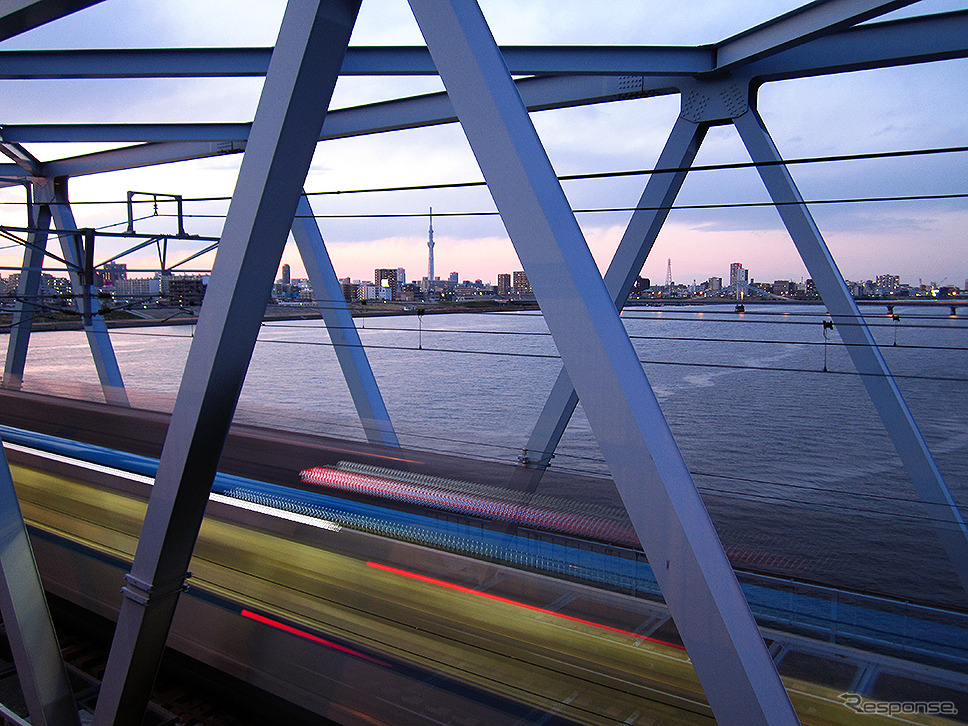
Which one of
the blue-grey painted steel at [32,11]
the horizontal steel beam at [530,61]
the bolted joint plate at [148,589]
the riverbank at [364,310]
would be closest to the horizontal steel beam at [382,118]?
the horizontal steel beam at [530,61]

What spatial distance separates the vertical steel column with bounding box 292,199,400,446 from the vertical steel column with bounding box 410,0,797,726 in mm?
5679

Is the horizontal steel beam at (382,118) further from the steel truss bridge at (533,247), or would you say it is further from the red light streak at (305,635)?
the red light streak at (305,635)

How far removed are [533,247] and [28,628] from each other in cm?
390

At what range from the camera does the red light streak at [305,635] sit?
3.56 metres

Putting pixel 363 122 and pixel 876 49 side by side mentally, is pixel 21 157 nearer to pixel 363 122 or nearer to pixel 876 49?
pixel 363 122

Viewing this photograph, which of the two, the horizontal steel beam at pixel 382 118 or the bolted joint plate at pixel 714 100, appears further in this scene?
the horizontal steel beam at pixel 382 118

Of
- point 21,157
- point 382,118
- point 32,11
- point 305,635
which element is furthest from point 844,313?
point 21,157

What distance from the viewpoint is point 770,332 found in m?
44.1

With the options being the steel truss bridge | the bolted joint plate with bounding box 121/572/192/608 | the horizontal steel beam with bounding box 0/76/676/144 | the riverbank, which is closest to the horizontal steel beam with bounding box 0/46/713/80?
the steel truss bridge

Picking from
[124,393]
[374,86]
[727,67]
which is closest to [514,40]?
[727,67]

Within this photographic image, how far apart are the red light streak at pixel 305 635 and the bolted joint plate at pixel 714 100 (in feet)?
14.5

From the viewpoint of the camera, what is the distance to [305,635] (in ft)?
12.8


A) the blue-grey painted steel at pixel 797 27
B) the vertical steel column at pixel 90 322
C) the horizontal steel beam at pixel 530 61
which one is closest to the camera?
the blue-grey painted steel at pixel 797 27

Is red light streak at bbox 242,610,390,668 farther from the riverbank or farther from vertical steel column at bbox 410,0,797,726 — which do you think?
vertical steel column at bbox 410,0,797,726
